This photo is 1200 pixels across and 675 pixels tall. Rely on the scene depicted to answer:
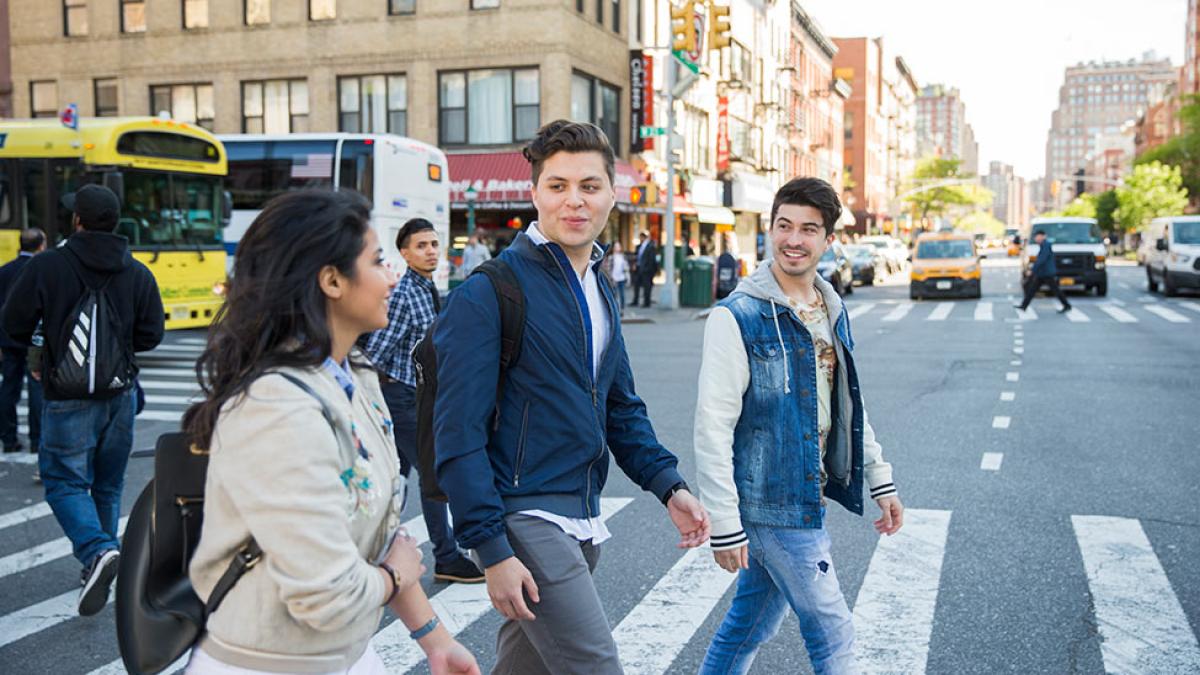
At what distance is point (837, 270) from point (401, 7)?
51.7ft

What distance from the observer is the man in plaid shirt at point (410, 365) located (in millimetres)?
6000

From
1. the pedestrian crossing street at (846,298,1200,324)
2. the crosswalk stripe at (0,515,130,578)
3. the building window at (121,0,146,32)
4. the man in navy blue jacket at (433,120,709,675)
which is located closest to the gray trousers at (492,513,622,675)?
the man in navy blue jacket at (433,120,709,675)

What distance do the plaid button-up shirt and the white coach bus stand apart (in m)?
15.2

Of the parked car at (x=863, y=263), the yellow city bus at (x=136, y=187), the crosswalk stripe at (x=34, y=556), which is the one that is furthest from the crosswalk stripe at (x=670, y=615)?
the parked car at (x=863, y=263)

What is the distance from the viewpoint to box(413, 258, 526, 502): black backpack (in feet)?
9.78

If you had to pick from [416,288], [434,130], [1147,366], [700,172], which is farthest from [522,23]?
[416,288]

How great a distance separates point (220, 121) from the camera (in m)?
36.7

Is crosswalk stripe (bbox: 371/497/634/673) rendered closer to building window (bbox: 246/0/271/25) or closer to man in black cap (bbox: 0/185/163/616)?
man in black cap (bbox: 0/185/163/616)

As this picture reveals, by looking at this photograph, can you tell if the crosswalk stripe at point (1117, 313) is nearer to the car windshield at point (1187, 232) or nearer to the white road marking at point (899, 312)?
the car windshield at point (1187, 232)

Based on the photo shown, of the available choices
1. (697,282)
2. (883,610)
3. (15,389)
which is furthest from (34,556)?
(697,282)

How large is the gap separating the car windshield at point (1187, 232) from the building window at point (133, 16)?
32.5 metres

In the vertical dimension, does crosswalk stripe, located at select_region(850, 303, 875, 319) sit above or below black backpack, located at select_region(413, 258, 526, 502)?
below

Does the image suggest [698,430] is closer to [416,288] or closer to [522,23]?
[416,288]

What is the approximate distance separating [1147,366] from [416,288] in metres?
12.3
